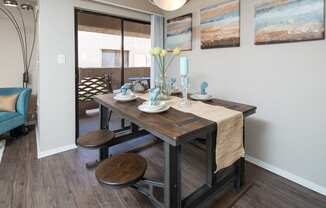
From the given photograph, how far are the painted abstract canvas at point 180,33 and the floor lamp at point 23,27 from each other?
2.42 m

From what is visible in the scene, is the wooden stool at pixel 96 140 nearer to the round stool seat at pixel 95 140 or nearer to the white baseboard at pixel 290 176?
the round stool seat at pixel 95 140

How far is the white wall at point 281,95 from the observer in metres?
1.91

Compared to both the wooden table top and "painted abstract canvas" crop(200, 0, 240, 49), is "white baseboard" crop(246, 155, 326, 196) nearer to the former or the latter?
the wooden table top

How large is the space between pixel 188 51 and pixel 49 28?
81.8 inches

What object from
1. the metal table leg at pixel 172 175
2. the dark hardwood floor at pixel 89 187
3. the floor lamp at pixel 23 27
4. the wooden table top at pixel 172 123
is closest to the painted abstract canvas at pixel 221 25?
the wooden table top at pixel 172 123

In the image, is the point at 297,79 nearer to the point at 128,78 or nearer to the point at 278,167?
the point at 278,167

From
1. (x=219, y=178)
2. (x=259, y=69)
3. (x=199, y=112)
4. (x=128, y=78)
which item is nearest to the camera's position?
(x=199, y=112)

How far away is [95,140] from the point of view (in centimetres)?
207

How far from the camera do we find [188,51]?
3.31 metres

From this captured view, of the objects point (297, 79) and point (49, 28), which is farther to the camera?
point (49, 28)

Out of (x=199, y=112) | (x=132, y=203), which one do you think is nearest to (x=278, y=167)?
(x=199, y=112)

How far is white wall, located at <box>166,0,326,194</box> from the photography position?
191 cm

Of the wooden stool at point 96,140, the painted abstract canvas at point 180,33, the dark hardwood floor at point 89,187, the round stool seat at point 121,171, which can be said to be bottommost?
the dark hardwood floor at point 89,187

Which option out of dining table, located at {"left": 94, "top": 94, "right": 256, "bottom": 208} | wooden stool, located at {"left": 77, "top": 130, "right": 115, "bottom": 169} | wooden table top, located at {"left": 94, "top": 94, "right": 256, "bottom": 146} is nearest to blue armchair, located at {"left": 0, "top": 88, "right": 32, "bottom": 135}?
wooden stool, located at {"left": 77, "top": 130, "right": 115, "bottom": 169}
